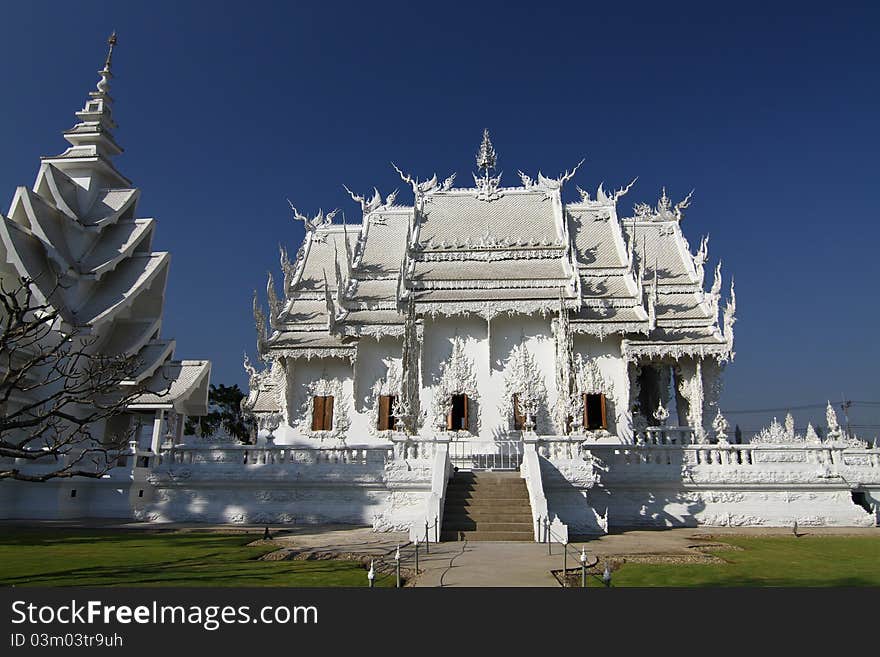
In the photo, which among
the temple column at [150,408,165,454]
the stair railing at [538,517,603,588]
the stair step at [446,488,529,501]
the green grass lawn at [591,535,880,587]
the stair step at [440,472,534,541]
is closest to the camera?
the green grass lawn at [591,535,880,587]

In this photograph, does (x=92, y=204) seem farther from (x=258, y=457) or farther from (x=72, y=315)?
(x=258, y=457)

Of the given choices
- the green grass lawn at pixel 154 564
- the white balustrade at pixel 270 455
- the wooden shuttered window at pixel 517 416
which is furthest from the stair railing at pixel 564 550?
the wooden shuttered window at pixel 517 416

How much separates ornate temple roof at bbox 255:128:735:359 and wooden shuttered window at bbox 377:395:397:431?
6.32 ft

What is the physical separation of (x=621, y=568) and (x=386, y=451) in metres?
7.94

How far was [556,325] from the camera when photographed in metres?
19.7

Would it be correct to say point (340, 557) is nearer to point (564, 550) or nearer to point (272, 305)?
point (564, 550)

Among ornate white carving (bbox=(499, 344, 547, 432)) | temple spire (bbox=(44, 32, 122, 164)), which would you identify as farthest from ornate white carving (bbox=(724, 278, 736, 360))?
temple spire (bbox=(44, 32, 122, 164))

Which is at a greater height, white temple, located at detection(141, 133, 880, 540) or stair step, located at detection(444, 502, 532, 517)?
white temple, located at detection(141, 133, 880, 540)

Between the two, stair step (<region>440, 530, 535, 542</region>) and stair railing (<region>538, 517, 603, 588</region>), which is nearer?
stair railing (<region>538, 517, 603, 588</region>)

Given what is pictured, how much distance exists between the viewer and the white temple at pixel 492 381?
1456cm

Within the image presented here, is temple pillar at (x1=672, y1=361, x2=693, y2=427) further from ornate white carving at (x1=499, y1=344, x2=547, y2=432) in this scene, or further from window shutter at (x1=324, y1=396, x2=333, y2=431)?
window shutter at (x1=324, y1=396, x2=333, y2=431)

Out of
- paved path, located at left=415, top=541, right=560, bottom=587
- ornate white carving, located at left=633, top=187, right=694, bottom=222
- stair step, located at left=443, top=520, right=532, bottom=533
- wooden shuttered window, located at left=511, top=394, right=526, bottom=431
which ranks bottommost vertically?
paved path, located at left=415, top=541, right=560, bottom=587

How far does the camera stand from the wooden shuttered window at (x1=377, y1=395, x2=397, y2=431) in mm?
20250

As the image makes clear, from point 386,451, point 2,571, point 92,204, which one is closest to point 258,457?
point 386,451
